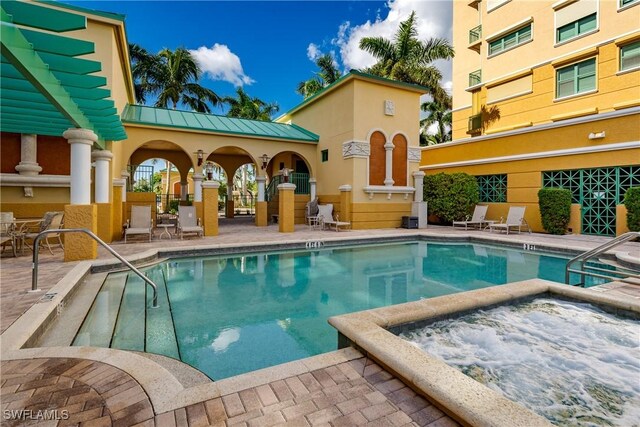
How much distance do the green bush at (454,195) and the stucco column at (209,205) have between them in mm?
10392

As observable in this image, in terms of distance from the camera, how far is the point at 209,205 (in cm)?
1131

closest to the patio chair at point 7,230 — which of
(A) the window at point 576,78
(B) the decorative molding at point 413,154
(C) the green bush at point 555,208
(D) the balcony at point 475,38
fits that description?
(B) the decorative molding at point 413,154

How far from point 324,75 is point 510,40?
12516 mm

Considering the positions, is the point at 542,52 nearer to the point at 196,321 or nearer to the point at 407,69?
the point at 407,69

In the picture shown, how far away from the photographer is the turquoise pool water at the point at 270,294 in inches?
147

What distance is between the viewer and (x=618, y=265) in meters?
7.57

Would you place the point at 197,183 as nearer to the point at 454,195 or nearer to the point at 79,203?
the point at 79,203

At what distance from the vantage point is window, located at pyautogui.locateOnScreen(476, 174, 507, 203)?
14617 millimetres

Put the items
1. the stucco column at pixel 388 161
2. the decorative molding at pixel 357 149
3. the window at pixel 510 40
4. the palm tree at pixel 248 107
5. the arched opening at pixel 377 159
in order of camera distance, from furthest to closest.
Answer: the palm tree at pixel 248 107
the window at pixel 510 40
the stucco column at pixel 388 161
the arched opening at pixel 377 159
the decorative molding at pixel 357 149

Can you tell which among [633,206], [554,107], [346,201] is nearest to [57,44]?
[346,201]

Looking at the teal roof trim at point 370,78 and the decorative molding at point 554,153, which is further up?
the teal roof trim at point 370,78

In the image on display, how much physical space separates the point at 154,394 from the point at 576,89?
20730mm

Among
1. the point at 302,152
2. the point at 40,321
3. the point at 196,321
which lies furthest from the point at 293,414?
the point at 302,152

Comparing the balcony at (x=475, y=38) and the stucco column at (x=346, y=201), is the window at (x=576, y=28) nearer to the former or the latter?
the balcony at (x=475, y=38)
